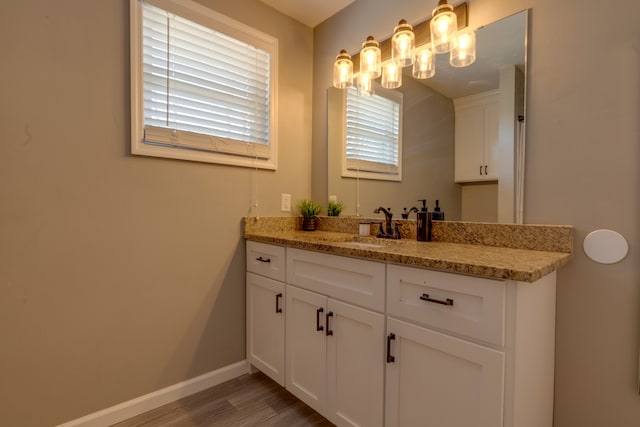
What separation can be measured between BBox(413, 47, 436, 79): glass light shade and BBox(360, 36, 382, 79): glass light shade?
9.0 inches

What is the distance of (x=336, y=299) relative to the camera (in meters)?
1.42

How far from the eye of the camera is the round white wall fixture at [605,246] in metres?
1.13

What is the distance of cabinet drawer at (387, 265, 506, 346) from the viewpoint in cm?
93

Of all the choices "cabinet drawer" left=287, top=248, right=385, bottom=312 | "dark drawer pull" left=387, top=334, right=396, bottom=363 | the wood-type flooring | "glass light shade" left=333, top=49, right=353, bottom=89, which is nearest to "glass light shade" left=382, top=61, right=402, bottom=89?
"glass light shade" left=333, top=49, right=353, bottom=89

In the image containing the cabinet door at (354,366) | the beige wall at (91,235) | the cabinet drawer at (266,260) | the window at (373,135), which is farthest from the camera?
the window at (373,135)

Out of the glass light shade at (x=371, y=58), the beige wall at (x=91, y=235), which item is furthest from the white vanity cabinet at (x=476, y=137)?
the beige wall at (x=91, y=235)

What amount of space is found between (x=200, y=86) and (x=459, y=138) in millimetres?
1462

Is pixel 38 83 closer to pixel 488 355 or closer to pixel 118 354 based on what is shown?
pixel 118 354

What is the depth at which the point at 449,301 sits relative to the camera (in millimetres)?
1021

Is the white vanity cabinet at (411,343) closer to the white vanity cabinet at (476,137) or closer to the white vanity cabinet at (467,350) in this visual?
the white vanity cabinet at (467,350)

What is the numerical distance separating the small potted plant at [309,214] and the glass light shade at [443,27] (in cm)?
121

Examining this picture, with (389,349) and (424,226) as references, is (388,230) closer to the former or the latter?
(424,226)

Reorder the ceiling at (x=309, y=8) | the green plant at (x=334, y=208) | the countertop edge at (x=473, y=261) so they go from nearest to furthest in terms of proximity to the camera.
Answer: the countertop edge at (x=473, y=261)
the ceiling at (x=309, y=8)
the green plant at (x=334, y=208)

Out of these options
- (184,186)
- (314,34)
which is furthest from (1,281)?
(314,34)
